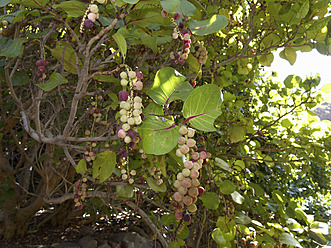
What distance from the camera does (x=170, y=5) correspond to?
51 centimetres

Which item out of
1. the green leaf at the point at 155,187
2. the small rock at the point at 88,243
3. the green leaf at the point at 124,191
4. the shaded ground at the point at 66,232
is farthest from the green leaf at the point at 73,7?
the small rock at the point at 88,243

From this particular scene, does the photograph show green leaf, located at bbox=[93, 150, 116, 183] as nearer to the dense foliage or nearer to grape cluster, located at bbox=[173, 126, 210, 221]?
the dense foliage

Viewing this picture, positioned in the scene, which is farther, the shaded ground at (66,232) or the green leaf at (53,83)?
the shaded ground at (66,232)

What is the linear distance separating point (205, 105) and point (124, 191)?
2.41 ft

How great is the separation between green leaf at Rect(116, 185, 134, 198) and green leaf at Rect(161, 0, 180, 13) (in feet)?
2.61

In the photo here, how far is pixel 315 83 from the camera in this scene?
1546 mm

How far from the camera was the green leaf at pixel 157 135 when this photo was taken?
0.47 meters

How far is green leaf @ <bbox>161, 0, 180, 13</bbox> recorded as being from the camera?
504 mm

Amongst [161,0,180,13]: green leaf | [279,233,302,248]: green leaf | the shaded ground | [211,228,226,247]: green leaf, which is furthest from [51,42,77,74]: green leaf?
the shaded ground

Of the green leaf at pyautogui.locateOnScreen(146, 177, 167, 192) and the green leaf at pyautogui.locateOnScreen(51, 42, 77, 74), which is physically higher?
the green leaf at pyautogui.locateOnScreen(51, 42, 77, 74)

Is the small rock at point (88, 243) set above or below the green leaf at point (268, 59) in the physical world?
below

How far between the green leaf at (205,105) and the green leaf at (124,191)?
0.70m

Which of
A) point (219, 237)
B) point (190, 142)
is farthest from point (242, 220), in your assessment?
point (190, 142)

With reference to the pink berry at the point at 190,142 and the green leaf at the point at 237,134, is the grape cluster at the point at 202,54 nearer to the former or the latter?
the pink berry at the point at 190,142
